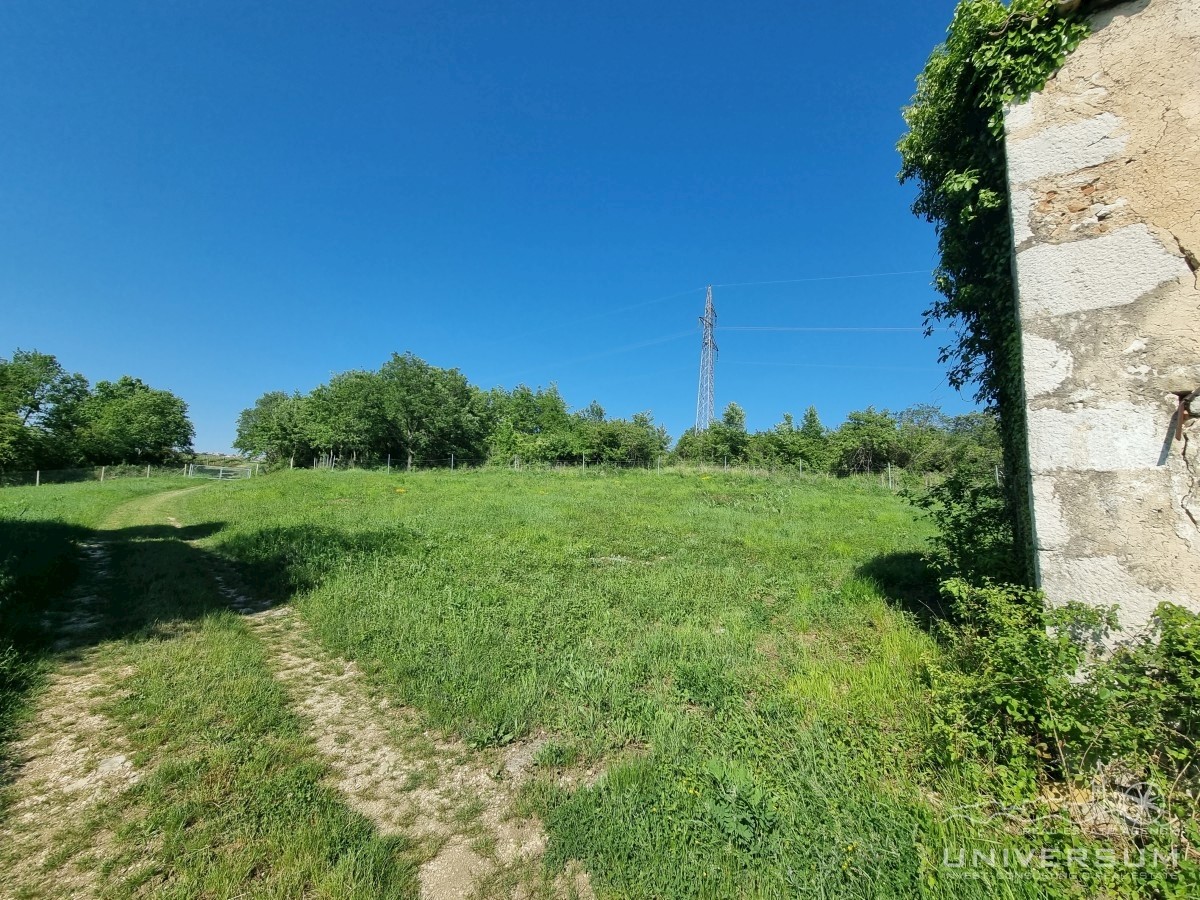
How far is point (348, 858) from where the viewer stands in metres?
2.33

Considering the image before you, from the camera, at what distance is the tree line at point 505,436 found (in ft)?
125

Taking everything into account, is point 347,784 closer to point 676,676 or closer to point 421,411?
point 676,676

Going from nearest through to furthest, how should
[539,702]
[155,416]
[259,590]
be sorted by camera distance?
[539,702], [259,590], [155,416]

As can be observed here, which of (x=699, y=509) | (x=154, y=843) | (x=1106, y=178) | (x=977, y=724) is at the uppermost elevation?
(x=1106, y=178)

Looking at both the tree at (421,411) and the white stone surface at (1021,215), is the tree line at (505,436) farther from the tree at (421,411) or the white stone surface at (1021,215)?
the white stone surface at (1021,215)

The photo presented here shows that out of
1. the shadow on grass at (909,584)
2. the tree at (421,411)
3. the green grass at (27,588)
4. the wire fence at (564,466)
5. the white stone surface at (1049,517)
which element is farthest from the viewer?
the tree at (421,411)

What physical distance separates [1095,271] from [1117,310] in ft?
1.03

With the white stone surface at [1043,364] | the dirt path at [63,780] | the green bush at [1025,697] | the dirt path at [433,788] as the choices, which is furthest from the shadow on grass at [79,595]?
the white stone surface at [1043,364]

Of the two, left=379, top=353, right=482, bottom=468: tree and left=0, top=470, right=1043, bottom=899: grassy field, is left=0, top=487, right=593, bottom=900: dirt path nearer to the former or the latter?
left=0, top=470, right=1043, bottom=899: grassy field

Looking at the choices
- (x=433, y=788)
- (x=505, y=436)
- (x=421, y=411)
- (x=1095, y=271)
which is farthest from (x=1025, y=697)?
(x=505, y=436)

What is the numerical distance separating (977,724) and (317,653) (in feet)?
18.5

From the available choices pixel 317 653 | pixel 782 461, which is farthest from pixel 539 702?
pixel 782 461

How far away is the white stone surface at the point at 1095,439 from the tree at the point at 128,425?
2593 inches

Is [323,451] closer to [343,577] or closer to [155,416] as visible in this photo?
[155,416]
